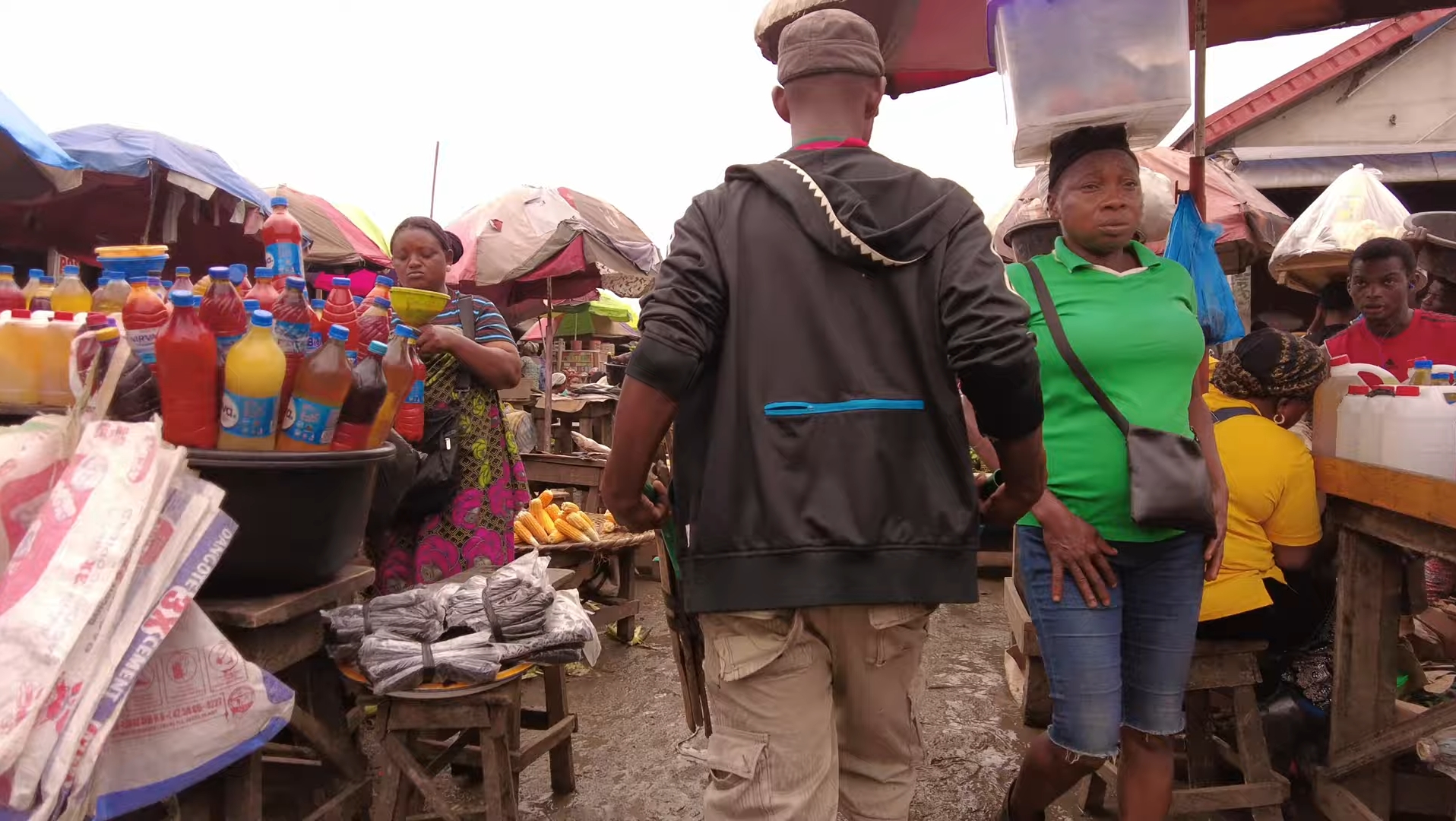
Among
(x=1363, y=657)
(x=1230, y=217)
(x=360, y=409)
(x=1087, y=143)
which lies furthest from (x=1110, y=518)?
(x=1230, y=217)

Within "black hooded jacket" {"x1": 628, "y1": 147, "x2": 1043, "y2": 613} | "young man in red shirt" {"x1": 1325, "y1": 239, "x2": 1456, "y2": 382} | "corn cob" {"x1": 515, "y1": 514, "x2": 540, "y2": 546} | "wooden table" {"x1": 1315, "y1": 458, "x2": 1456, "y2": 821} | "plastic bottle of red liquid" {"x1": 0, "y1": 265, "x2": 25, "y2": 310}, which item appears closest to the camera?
"black hooded jacket" {"x1": 628, "y1": 147, "x2": 1043, "y2": 613}

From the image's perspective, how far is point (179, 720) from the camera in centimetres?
167

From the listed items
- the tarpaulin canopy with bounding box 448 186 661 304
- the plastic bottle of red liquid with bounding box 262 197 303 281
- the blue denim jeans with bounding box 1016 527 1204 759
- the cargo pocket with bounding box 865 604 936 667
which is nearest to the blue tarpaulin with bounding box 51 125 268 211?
the tarpaulin canopy with bounding box 448 186 661 304

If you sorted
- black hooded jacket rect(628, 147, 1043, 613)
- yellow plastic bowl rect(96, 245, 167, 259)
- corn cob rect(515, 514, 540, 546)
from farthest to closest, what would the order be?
corn cob rect(515, 514, 540, 546), yellow plastic bowl rect(96, 245, 167, 259), black hooded jacket rect(628, 147, 1043, 613)

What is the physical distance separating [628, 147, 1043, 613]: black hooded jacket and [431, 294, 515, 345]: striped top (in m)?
1.84

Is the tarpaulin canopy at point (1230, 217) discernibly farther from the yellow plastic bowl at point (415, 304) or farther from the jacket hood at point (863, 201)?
the jacket hood at point (863, 201)

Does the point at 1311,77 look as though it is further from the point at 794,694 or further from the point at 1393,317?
the point at 794,694

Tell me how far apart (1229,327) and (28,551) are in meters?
3.53

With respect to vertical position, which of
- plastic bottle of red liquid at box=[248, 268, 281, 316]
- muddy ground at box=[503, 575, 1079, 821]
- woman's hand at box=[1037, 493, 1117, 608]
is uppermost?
plastic bottle of red liquid at box=[248, 268, 281, 316]

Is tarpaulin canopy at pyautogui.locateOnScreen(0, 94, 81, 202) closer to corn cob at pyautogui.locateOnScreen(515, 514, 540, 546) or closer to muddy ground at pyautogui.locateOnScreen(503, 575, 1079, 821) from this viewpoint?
corn cob at pyautogui.locateOnScreen(515, 514, 540, 546)

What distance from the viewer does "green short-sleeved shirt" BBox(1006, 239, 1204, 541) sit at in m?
2.23

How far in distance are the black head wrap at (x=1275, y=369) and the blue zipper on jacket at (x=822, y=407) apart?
2.05 metres

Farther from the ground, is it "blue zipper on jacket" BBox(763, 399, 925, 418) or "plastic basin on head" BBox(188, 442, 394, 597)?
"blue zipper on jacket" BBox(763, 399, 925, 418)

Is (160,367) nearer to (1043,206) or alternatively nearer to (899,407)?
(899,407)
